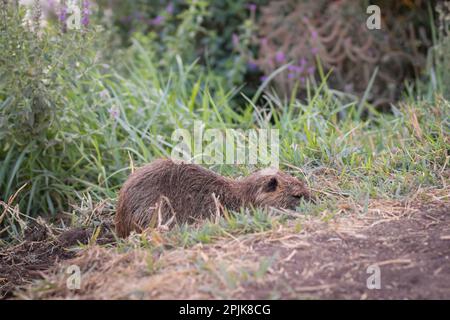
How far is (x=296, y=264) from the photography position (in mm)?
3166

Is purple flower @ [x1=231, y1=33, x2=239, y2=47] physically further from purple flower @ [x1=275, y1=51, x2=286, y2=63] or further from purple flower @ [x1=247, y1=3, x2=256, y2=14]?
purple flower @ [x1=275, y1=51, x2=286, y2=63]

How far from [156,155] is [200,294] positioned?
9.02 ft

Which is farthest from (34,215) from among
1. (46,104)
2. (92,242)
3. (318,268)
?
(318,268)

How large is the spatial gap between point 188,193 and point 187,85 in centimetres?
343

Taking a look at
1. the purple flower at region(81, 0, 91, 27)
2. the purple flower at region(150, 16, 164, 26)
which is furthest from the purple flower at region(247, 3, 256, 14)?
the purple flower at region(81, 0, 91, 27)

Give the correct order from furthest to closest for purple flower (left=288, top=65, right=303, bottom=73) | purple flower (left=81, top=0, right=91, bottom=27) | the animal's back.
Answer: purple flower (left=288, top=65, right=303, bottom=73) → purple flower (left=81, top=0, right=91, bottom=27) → the animal's back

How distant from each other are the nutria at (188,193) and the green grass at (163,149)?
0.34 meters

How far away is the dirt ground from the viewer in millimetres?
2943

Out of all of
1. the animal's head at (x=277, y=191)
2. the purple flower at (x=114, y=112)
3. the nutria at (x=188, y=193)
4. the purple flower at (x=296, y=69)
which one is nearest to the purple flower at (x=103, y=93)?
the purple flower at (x=114, y=112)

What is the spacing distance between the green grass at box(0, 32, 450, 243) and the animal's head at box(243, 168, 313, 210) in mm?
256

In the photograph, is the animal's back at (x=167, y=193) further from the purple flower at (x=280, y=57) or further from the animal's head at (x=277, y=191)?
the purple flower at (x=280, y=57)

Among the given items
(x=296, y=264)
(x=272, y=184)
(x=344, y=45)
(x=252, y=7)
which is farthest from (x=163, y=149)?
(x=344, y=45)

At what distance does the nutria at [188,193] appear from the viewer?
13.5ft
